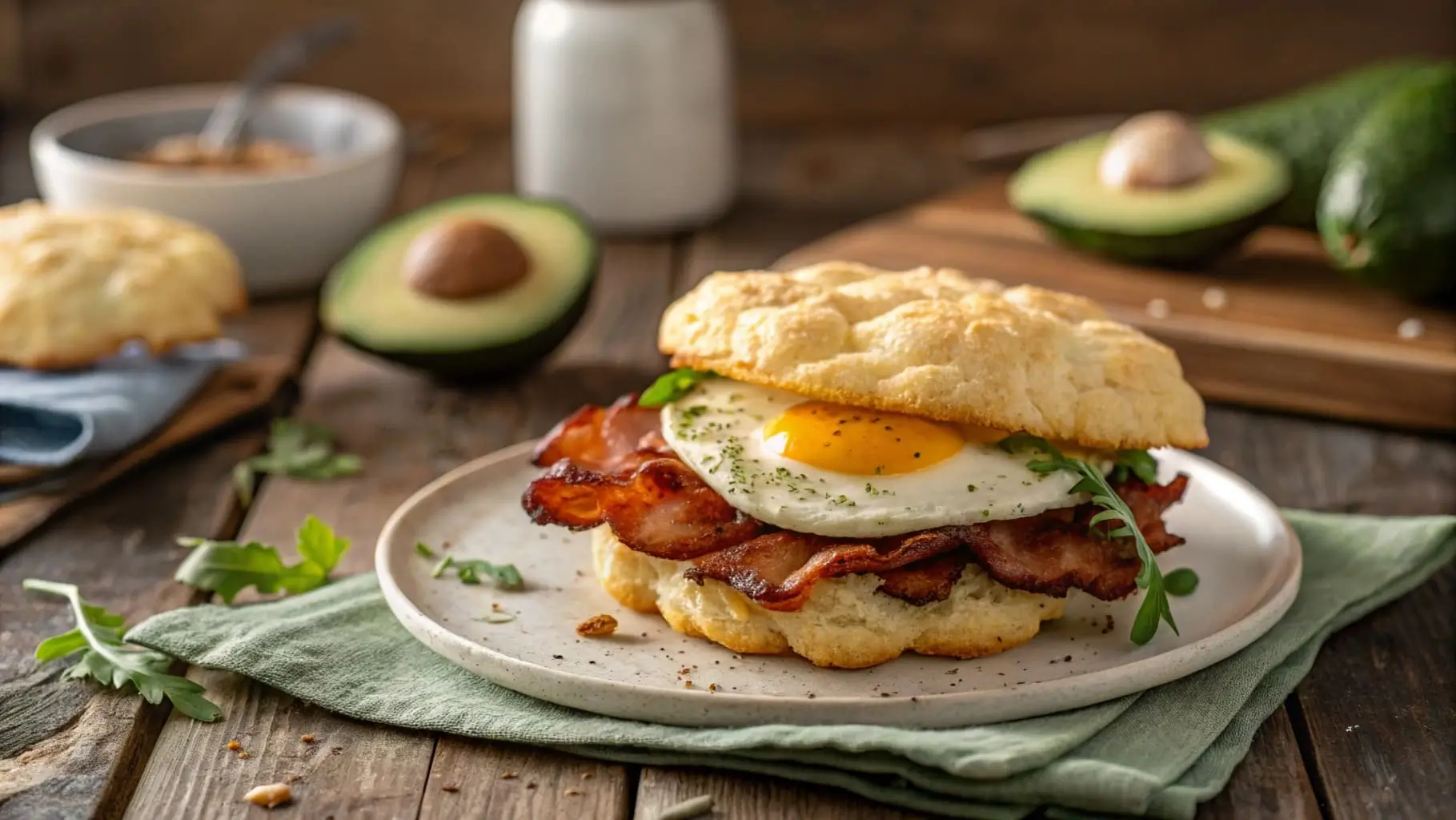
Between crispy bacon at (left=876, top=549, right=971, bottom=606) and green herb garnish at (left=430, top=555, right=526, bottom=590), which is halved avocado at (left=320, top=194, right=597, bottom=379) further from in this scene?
crispy bacon at (left=876, top=549, right=971, bottom=606)

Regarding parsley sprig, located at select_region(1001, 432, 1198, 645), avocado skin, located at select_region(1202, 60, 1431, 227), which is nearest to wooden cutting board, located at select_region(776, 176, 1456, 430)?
avocado skin, located at select_region(1202, 60, 1431, 227)

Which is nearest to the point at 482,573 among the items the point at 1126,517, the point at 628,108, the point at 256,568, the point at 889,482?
the point at 256,568

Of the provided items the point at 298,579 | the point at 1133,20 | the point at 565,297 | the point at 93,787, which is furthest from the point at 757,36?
the point at 93,787

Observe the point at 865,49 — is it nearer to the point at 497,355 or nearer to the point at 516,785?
the point at 497,355

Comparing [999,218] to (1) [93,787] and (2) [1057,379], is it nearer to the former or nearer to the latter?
(2) [1057,379]

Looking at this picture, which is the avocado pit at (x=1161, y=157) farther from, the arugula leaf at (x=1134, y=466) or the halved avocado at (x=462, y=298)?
the arugula leaf at (x=1134, y=466)

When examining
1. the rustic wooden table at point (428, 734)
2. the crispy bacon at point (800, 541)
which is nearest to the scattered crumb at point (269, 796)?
the rustic wooden table at point (428, 734)

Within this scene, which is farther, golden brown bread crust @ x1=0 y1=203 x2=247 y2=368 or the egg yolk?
golden brown bread crust @ x1=0 y1=203 x2=247 y2=368
